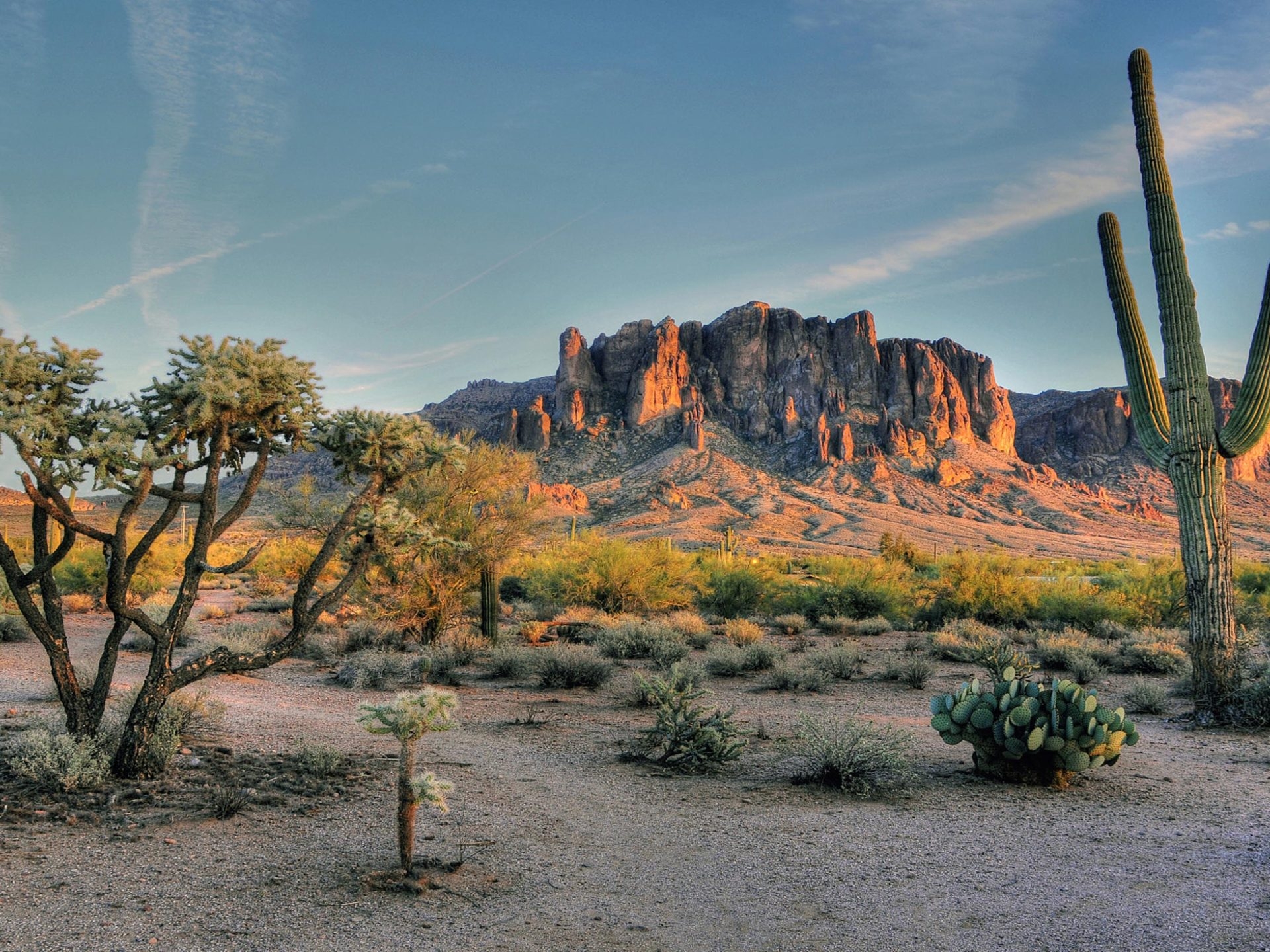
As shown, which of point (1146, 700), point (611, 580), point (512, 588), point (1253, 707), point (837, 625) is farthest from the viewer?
point (512, 588)

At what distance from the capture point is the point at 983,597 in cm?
2252

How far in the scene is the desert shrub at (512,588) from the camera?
28594 mm

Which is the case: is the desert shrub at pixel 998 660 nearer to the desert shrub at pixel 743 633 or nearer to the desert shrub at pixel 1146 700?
the desert shrub at pixel 1146 700

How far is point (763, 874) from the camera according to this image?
554 centimetres

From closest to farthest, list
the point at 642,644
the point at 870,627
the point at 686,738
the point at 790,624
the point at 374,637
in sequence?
the point at 686,738 < the point at 642,644 < the point at 374,637 < the point at 790,624 < the point at 870,627

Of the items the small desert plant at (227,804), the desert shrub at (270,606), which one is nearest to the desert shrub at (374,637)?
the desert shrub at (270,606)

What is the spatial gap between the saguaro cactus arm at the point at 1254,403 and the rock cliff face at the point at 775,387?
101823mm

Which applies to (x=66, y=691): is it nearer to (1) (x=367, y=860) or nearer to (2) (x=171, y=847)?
(2) (x=171, y=847)

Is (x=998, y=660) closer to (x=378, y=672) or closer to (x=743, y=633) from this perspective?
(x=743, y=633)

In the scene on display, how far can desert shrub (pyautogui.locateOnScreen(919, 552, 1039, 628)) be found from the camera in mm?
22141

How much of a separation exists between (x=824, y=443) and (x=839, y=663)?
9972 centimetres

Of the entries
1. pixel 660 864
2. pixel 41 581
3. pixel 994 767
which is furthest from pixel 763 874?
pixel 41 581

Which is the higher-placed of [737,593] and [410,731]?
[410,731]

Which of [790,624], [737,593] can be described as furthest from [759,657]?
[737,593]
